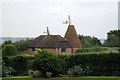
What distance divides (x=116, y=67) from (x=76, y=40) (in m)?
14.1

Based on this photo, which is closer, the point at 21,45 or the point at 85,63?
the point at 85,63

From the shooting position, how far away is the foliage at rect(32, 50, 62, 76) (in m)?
19.3

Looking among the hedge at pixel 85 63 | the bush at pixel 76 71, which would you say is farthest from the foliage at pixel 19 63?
the bush at pixel 76 71

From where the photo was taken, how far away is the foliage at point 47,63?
1933cm

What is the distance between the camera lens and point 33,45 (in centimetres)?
3253

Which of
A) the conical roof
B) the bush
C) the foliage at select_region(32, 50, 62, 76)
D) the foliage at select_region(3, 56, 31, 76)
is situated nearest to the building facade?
the conical roof

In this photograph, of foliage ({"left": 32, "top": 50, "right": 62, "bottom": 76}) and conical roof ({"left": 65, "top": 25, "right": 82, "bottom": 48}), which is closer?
foliage ({"left": 32, "top": 50, "right": 62, "bottom": 76})

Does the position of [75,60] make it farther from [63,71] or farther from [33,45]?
[33,45]

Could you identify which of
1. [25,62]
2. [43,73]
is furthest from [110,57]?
[25,62]

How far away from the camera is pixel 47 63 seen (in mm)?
19250

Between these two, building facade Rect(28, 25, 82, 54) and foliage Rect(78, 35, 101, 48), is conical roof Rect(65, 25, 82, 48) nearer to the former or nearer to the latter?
building facade Rect(28, 25, 82, 54)

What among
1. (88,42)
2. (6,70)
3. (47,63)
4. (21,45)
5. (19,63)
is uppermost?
(88,42)

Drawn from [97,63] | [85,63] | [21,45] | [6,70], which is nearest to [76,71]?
[85,63]

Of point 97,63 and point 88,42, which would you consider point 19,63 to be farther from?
point 88,42
